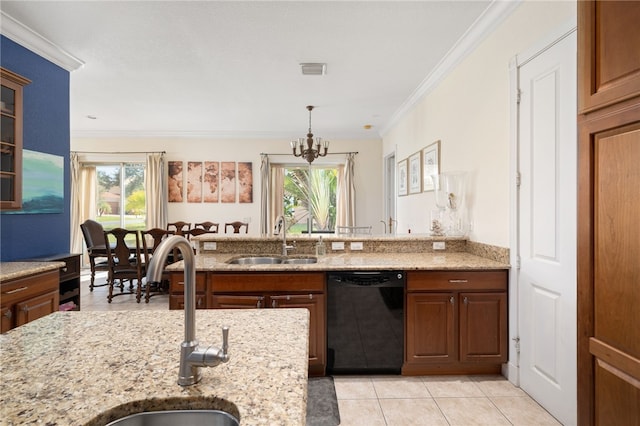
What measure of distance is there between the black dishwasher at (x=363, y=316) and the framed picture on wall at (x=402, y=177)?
9.46 feet

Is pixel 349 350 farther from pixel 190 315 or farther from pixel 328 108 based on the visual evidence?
pixel 328 108

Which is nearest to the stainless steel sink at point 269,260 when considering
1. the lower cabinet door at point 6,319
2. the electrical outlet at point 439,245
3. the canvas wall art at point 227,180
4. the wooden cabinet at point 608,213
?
the electrical outlet at point 439,245

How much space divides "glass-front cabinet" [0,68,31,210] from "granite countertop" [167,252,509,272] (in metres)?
1.35

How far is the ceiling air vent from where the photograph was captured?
361 centimetres

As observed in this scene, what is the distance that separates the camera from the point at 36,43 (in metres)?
3.05

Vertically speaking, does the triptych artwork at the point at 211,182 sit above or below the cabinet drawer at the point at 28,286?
above

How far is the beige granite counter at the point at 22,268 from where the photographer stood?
2.31 m

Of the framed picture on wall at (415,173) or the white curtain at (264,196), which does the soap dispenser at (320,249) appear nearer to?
the framed picture on wall at (415,173)

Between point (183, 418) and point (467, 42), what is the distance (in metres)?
3.41

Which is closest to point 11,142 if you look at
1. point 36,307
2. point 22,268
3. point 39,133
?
point 39,133

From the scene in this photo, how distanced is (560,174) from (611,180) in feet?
3.26

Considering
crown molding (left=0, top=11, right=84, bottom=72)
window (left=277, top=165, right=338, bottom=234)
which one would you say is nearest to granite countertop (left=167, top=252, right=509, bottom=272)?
crown molding (left=0, top=11, right=84, bottom=72)

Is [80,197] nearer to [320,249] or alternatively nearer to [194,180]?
[194,180]

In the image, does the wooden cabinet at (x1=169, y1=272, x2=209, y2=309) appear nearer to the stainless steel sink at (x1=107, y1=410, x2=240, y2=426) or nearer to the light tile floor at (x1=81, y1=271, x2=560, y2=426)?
the light tile floor at (x1=81, y1=271, x2=560, y2=426)
